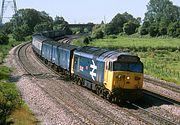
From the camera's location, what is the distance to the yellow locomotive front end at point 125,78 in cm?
2586

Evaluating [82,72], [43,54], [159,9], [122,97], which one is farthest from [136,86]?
[159,9]

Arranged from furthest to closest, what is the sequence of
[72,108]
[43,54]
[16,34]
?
[16,34]
[43,54]
[72,108]

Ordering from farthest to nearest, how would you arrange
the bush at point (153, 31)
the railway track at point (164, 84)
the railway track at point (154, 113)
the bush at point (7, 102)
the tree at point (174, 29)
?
1. the bush at point (153, 31)
2. the tree at point (174, 29)
3. the railway track at point (164, 84)
4. the bush at point (7, 102)
5. the railway track at point (154, 113)

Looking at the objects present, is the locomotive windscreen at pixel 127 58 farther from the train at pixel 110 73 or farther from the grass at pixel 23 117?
the grass at pixel 23 117

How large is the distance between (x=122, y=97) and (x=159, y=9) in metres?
170

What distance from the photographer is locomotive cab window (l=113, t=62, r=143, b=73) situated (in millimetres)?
25938

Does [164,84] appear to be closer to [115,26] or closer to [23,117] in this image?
[23,117]

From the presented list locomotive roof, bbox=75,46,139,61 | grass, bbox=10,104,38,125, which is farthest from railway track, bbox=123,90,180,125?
grass, bbox=10,104,38,125

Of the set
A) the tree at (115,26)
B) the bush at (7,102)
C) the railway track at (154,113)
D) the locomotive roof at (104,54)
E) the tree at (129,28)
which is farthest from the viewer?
the tree at (115,26)

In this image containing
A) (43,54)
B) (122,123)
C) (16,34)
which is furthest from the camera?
(16,34)

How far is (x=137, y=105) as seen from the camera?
86.2 feet

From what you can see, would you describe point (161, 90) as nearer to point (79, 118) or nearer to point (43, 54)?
point (79, 118)

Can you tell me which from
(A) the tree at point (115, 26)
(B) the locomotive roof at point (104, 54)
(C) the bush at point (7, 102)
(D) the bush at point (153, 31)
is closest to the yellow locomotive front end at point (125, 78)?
(B) the locomotive roof at point (104, 54)

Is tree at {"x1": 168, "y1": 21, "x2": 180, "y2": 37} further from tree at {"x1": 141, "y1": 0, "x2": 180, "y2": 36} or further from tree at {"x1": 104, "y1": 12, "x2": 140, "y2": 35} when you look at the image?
tree at {"x1": 141, "y1": 0, "x2": 180, "y2": 36}
